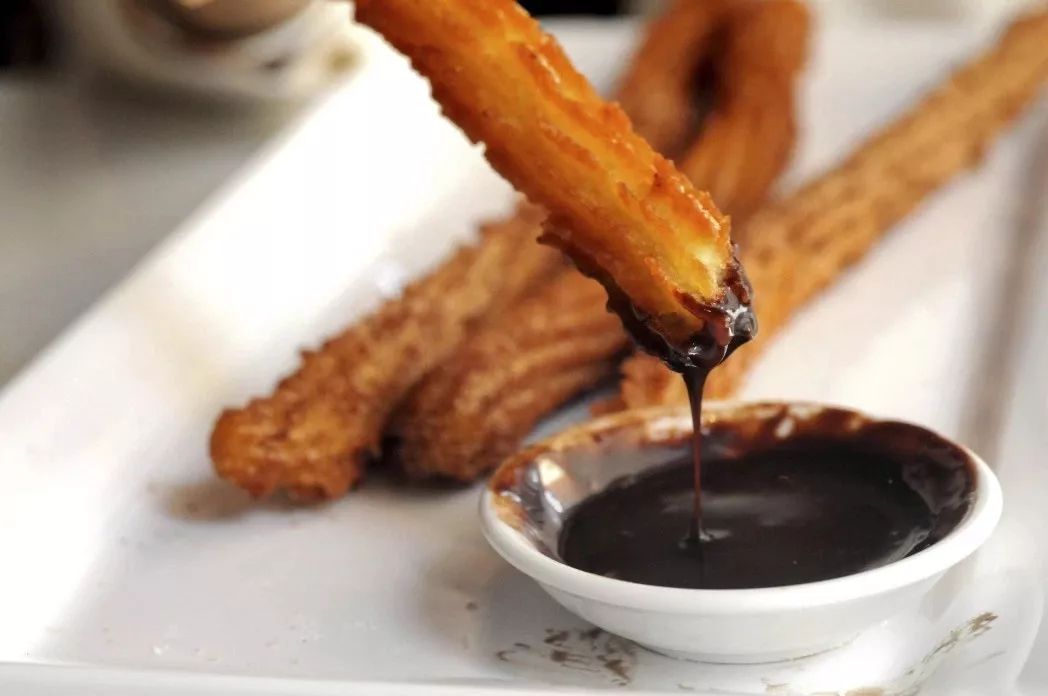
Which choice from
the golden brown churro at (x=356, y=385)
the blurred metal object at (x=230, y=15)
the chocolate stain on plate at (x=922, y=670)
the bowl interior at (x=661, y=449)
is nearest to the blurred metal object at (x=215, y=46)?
the blurred metal object at (x=230, y=15)

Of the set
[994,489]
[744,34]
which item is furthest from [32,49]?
[994,489]

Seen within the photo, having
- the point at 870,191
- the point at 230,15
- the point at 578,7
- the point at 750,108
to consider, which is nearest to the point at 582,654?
the point at 870,191

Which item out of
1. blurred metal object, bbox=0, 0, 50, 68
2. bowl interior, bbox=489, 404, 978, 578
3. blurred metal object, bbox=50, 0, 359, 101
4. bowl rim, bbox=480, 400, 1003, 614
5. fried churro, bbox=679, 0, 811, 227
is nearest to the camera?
bowl rim, bbox=480, 400, 1003, 614

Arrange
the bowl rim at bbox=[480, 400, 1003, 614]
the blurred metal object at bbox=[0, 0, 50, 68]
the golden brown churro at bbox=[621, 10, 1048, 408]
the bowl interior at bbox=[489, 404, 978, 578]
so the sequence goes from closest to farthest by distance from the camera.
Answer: the bowl rim at bbox=[480, 400, 1003, 614] < the bowl interior at bbox=[489, 404, 978, 578] < the golden brown churro at bbox=[621, 10, 1048, 408] < the blurred metal object at bbox=[0, 0, 50, 68]

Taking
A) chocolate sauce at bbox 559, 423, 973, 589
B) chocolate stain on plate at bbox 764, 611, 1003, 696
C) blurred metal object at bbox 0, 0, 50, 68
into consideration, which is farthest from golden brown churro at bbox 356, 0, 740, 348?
blurred metal object at bbox 0, 0, 50, 68

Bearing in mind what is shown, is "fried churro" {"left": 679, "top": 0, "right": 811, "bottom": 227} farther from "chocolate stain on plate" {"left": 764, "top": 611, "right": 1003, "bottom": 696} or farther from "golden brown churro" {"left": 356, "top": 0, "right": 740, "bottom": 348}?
"chocolate stain on plate" {"left": 764, "top": 611, "right": 1003, "bottom": 696}

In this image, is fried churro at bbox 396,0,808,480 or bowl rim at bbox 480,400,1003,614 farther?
fried churro at bbox 396,0,808,480

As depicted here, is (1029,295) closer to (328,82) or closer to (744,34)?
(744,34)

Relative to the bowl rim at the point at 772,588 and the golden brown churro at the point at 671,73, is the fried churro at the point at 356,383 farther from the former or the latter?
the golden brown churro at the point at 671,73
